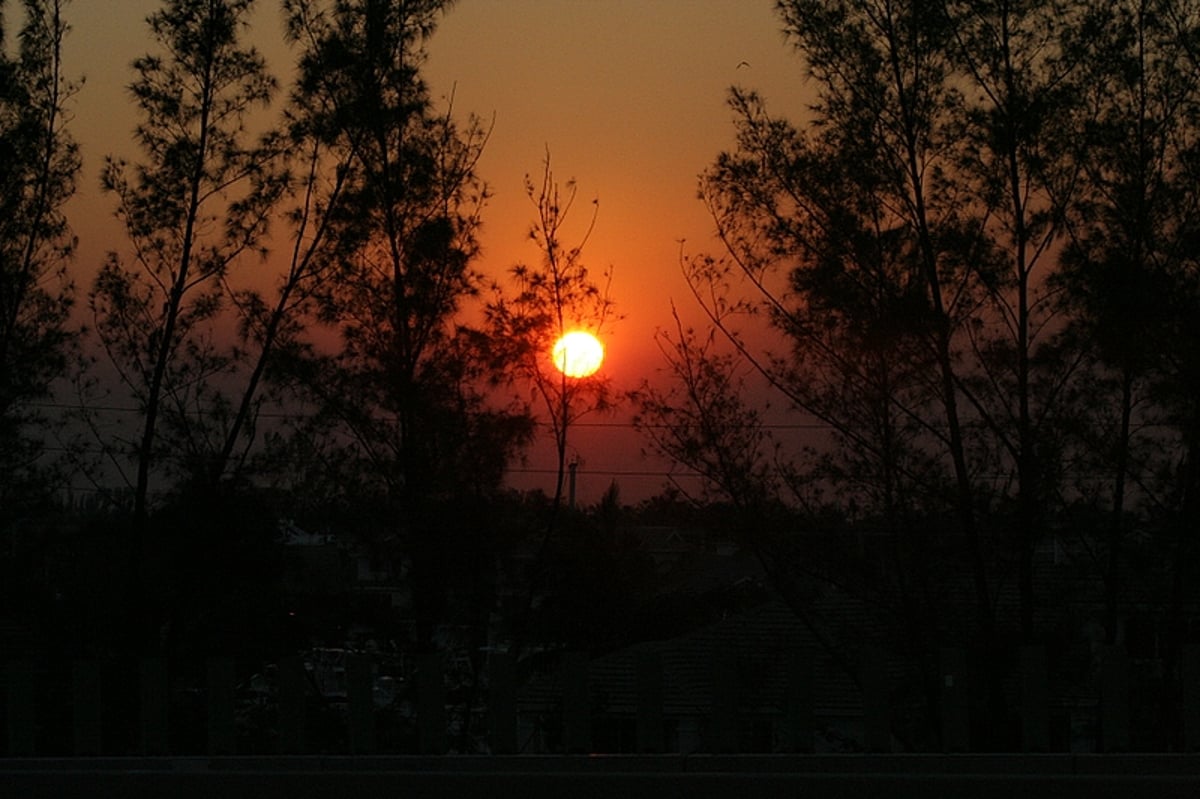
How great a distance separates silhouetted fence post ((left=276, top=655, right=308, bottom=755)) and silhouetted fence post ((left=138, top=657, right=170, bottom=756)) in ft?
2.12

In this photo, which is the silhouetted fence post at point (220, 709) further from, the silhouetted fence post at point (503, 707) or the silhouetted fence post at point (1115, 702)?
the silhouetted fence post at point (1115, 702)

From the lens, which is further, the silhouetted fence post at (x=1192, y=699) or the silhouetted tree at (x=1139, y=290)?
the silhouetted tree at (x=1139, y=290)

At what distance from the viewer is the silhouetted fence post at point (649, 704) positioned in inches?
260

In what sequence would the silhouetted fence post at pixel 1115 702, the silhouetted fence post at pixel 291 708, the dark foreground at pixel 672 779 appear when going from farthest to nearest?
the silhouetted fence post at pixel 291 708 < the silhouetted fence post at pixel 1115 702 < the dark foreground at pixel 672 779

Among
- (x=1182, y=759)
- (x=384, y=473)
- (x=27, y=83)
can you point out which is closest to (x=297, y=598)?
(x=384, y=473)

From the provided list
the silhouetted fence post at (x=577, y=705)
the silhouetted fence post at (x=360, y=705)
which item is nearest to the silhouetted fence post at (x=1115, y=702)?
the silhouetted fence post at (x=577, y=705)

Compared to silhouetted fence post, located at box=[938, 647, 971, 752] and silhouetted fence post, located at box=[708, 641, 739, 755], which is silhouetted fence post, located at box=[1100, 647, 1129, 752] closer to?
silhouetted fence post, located at box=[938, 647, 971, 752]

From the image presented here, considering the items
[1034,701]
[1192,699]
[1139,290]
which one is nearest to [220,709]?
[1034,701]

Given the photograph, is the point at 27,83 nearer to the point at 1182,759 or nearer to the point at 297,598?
the point at 297,598

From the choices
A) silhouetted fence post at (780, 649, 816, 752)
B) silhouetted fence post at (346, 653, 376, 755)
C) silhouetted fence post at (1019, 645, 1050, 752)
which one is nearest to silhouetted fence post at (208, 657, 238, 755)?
silhouetted fence post at (346, 653, 376, 755)

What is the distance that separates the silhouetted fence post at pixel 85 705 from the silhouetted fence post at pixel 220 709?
602 millimetres

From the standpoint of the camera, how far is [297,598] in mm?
16297

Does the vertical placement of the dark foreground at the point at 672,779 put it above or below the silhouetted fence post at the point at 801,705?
below

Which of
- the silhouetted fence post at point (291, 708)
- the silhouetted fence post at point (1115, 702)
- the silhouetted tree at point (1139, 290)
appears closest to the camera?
the silhouetted fence post at point (1115, 702)
